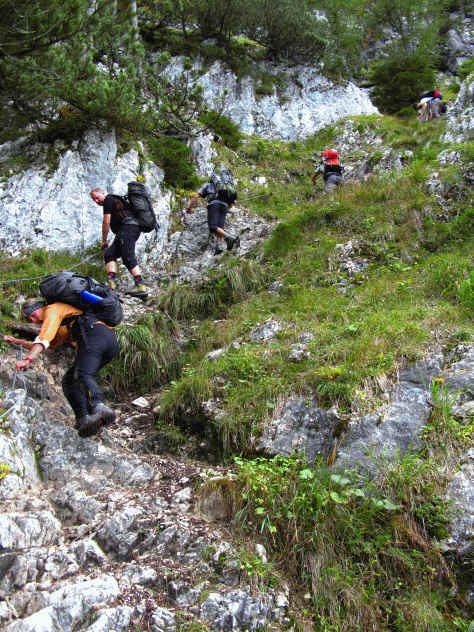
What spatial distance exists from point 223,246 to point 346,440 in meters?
6.45

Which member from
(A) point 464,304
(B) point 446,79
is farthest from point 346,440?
(B) point 446,79

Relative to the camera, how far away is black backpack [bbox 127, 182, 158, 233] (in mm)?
8039

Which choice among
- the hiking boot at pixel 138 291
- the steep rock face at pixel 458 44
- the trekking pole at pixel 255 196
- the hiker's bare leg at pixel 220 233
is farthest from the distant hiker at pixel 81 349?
the steep rock face at pixel 458 44

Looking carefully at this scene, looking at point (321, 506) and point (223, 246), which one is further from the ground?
point (223, 246)

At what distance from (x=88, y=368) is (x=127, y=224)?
398cm

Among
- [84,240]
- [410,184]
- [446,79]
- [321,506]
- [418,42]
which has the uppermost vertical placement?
[418,42]

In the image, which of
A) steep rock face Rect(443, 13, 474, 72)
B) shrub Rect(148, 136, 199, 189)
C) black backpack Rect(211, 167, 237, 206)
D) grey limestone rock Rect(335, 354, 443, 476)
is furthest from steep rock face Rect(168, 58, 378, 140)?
grey limestone rock Rect(335, 354, 443, 476)

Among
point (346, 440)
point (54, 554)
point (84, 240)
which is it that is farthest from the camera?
point (84, 240)

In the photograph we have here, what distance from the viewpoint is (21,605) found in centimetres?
291

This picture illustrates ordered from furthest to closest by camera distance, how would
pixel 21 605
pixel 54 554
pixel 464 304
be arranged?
pixel 464 304, pixel 54 554, pixel 21 605

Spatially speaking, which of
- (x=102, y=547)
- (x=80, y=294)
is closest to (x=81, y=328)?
(x=80, y=294)

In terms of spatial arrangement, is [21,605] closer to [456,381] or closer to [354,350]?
[354,350]

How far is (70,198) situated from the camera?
362 inches

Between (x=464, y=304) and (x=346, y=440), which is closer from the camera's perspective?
(x=346, y=440)
